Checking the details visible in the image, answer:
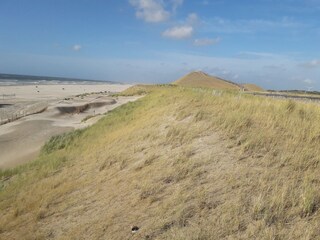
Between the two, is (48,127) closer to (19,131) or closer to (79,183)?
(19,131)

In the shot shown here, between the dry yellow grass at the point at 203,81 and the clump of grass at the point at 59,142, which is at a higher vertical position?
the dry yellow grass at the point at 203,81

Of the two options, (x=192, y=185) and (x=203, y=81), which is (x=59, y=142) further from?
(x=203, y=81)

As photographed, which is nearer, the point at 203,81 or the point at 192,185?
the point at 192,185

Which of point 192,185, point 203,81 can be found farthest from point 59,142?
point 203,81

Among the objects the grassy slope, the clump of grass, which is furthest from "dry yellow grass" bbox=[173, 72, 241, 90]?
the grassy slope

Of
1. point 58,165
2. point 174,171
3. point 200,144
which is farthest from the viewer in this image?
point 58,165

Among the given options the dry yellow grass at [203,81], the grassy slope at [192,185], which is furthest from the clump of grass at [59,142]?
the dry yellow grass at [203,81]

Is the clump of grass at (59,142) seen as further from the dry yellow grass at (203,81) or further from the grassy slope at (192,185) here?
the dry yellow grass at (203,81)

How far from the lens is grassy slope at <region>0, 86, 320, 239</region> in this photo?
7.20m

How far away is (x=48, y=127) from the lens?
30.0 m

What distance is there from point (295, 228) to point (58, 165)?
396 inches

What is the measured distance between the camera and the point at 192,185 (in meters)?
8.75

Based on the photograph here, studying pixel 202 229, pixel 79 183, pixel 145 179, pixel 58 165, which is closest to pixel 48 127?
pixel 58 165

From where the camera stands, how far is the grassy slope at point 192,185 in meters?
7.20
